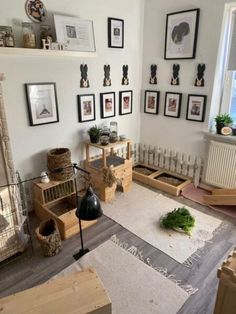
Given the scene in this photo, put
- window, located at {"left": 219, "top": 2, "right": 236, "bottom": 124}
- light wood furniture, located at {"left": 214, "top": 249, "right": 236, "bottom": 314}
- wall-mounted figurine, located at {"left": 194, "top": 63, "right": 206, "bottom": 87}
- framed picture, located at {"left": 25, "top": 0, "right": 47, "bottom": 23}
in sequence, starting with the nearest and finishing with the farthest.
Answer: light wood furniture, located at {"left": 214, "top": 249, "right": 236, "bottom": 314}
framed picture, located at {"left": 25, "top": 0, "right": 47, "bottom": 23}
window, located at {"left": 219, "top": 2, "right": 236, "bottom": 124}
wall-mounted figurine, located at {"left": 194, "top": 63, "right": 206, "bottom": 87}

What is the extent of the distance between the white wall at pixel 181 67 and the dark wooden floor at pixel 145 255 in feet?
4.33

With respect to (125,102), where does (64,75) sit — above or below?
above

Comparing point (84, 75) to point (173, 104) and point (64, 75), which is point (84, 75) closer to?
point (64, 75)

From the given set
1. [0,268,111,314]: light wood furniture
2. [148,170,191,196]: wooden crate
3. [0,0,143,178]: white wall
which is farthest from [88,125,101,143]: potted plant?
[0,268,111,314]: light wood furniture

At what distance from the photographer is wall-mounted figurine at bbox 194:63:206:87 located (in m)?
2.97

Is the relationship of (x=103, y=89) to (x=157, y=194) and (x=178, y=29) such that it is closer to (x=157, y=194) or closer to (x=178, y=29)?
(x=178, y=29)

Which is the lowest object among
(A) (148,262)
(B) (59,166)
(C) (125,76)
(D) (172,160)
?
(A) (148,262)

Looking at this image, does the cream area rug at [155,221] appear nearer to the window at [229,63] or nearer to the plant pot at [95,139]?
the plant pot at [95,139]

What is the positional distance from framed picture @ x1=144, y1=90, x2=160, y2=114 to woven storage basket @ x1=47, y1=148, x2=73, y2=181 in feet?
5.27

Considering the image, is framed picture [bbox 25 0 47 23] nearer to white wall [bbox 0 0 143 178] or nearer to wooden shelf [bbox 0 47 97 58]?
white wall [bbox 0 0 143 178]

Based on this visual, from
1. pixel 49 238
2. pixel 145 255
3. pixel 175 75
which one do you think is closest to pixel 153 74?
pixel 175 75

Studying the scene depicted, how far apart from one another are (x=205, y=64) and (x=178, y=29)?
1.92 ft

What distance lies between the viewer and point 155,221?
2.68 meters

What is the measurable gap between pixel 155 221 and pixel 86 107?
1.61 meters
